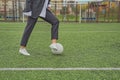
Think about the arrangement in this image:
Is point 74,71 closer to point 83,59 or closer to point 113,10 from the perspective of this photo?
point 83,59

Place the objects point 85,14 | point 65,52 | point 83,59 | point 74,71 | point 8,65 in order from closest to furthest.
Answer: point 74,71, point 8,65, point 83,59, point 65,52, point 85,14

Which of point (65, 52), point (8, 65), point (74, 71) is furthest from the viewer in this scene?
point (65, 52)

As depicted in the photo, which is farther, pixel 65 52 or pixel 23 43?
pixel 65 52

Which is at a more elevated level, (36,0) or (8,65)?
(36,0)

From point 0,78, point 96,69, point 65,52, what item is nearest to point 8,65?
point 0,78

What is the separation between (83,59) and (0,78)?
2.05 metres

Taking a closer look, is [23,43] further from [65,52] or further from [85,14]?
[85,14]

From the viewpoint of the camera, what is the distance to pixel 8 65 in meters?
5.20

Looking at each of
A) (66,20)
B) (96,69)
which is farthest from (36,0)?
(66,20)

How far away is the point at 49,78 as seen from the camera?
13.8 feet

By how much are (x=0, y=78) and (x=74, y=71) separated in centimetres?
106

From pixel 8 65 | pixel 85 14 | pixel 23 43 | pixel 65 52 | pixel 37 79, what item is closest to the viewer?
pixel 37 79

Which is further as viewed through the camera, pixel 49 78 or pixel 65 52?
pixel 65 52

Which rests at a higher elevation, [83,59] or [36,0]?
[36,0]
